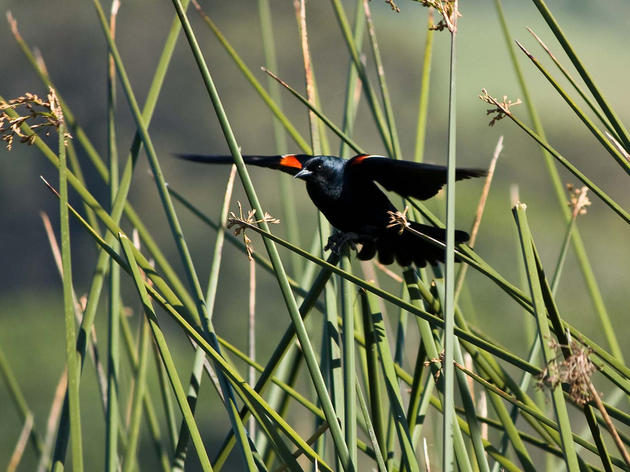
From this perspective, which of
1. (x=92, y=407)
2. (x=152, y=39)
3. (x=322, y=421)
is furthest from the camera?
(x=152, y=39)

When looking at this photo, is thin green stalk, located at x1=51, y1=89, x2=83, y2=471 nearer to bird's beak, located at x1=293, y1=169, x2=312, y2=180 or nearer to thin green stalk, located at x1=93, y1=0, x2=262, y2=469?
thin green stalk, located at x1=93, y1=0, x2=262, y2=469

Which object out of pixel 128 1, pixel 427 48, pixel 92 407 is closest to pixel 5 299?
pixel 92 407

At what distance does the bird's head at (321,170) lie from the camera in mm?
1829

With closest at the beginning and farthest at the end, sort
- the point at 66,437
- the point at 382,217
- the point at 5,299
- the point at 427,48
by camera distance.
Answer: the point at 66,437
the point at 427,48
the point at 382,217
the point at 5,299

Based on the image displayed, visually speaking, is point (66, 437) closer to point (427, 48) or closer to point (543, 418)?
point (543, 418)

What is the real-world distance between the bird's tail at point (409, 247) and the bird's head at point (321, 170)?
0.71 ft

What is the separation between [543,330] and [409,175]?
2.38 ft

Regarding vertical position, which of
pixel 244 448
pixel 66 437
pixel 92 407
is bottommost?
pixel 92 407

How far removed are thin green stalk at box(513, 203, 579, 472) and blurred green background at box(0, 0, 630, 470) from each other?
400 cm

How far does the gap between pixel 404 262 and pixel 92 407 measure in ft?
18.1

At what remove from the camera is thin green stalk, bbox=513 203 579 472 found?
2.64 ft

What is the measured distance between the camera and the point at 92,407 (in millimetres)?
6332

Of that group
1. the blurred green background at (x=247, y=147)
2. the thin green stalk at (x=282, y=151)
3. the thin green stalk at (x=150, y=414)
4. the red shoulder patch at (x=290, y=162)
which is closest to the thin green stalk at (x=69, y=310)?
the thin green stalk at (x=150, y=414)

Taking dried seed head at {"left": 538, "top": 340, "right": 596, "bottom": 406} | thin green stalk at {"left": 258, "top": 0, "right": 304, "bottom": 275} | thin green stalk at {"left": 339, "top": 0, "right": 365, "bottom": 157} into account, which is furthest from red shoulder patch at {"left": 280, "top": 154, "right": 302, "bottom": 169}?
dried seed head at {"left": 538, "top": 340, "right": 596, "bottom": 406}
